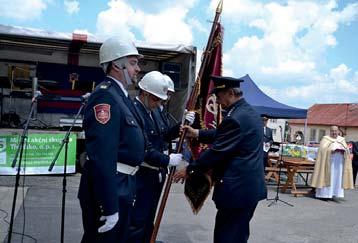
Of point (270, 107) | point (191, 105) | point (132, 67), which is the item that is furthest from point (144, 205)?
point (270, 107)

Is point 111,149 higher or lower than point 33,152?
higher

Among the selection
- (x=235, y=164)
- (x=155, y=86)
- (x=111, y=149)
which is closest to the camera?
(x=111, y=149)

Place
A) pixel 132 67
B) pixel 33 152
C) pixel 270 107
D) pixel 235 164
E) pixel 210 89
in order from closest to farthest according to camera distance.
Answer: pixel 132 67 → pixel 235 164 → pixel 210 89 → pixel 33 152 → pixel 270 107

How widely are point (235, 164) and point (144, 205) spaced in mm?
987

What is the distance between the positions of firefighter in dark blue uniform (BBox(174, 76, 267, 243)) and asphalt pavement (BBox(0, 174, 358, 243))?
6.32 ft

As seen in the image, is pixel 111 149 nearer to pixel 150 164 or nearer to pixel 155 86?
pixel 150 164

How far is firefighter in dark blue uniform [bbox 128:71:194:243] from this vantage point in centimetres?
411

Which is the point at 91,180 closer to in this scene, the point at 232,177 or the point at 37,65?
the point at 232,177

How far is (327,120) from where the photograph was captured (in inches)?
2164

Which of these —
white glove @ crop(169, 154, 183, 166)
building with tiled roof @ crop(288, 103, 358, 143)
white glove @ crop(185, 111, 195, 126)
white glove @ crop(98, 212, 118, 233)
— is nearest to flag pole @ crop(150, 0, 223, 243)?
white glove @ crop(185, 111, 195, 126)

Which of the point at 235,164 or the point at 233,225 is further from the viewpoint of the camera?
the point at 233,225

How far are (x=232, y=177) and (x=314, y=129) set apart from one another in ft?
177

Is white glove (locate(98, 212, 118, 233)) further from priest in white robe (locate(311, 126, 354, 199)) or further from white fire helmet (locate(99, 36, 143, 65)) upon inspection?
priest in white robe (locate(311, 126, 354, 199))

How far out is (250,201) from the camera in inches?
151
